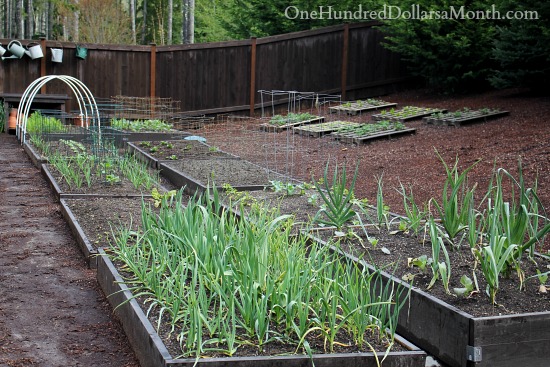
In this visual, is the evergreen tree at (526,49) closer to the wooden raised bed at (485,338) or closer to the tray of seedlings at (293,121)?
the tray of seedlings at (293,121)

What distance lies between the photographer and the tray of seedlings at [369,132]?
13.0 m

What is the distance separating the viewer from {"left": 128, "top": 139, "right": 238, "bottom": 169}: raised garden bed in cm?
1134

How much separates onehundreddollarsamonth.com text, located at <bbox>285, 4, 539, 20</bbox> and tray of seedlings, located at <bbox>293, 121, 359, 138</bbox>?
→ 3.10 metres

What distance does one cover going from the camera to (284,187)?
27.2 feet

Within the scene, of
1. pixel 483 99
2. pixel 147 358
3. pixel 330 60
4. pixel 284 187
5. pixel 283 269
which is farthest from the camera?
pixel 330 60

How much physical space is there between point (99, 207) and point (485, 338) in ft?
14.6

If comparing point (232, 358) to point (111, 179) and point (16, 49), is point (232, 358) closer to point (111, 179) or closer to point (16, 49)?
point (111, 179)

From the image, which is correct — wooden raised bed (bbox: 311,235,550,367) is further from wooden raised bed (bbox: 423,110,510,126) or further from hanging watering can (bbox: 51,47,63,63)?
hanging watering can (bbox: 51,47,63,63)

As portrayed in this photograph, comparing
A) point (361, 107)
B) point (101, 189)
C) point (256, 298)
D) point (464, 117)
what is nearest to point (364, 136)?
point (464, 117)

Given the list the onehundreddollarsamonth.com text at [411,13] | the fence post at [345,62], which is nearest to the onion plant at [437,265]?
the onehundreddollarsamonth.com text at [411,13]

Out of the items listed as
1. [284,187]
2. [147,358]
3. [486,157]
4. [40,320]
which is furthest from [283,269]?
[486,157]

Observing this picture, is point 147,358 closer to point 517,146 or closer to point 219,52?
point 517,146

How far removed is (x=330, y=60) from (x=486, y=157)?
9.06m

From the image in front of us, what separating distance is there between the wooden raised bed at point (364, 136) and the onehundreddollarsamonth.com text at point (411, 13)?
2674 mm
